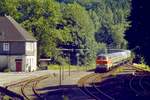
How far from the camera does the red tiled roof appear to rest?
290 ft

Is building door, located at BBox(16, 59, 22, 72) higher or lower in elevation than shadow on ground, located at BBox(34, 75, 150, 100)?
higher

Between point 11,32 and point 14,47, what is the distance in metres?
2.53

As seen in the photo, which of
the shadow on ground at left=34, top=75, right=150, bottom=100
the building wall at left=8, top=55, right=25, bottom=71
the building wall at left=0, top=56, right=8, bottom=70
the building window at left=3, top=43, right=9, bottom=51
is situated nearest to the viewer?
the shadow on ground at left=34, top=75, right=150, bottom=100

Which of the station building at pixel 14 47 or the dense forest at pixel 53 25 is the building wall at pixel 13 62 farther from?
the dense forest at pixel 53 25

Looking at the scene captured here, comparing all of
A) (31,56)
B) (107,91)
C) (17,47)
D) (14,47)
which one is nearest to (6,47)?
(14,47)

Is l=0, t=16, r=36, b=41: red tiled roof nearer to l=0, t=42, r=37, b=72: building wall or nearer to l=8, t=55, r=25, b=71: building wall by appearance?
l=0, t=42, r=37, b=72: building wall

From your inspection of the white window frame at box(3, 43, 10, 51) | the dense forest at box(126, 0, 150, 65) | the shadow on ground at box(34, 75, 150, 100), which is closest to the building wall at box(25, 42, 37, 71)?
the white window frame at box(3, 43, 10, 51)

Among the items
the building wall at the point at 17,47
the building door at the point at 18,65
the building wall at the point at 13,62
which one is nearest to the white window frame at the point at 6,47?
the building wall at the point at 17,47


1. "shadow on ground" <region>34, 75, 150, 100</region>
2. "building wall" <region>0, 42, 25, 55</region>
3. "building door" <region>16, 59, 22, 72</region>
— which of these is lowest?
"shadow on ground" <region>34, 75, 150, 100</region>

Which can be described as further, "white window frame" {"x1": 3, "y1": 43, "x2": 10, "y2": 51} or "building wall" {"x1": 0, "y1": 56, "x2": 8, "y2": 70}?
"white window frame" {"x1": 3, "y1": 43, "x2": 10, "y2": 51}

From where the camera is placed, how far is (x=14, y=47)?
88.1 m

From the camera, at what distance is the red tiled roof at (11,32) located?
88312 mm

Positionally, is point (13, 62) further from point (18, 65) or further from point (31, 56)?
point (31, 56)

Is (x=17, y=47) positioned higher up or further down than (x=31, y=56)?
higher up
